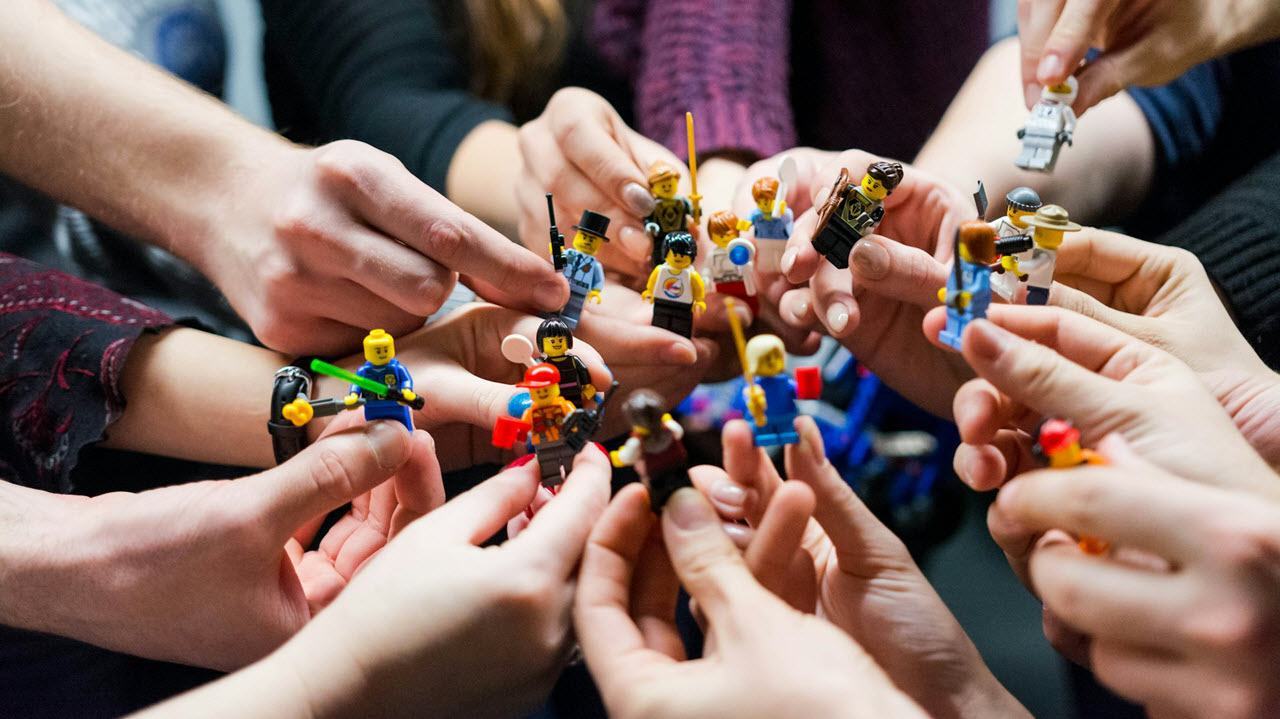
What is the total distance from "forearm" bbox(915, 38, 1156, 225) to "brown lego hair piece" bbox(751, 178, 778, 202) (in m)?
0.41

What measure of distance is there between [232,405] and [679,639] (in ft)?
2.24

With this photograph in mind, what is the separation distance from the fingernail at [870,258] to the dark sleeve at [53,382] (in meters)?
0.90

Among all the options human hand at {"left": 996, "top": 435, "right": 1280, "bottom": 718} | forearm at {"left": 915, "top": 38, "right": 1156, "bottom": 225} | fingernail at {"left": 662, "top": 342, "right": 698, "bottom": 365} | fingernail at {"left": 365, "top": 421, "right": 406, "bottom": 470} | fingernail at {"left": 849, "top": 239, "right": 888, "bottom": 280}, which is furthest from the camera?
forearm at {"left": 915, "top": 38, "right": 1156, "bottom": 225}

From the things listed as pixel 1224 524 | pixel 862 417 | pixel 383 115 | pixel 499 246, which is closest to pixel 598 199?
pixel 499 246

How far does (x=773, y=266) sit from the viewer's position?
1027 mm

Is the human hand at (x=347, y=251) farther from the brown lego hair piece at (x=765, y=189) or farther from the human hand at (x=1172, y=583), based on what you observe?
the human hand at (x=1172, y=583)

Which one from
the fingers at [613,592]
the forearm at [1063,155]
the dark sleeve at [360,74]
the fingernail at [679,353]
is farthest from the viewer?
the dark sleeve at [360,74]

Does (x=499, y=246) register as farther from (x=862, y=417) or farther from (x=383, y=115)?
(x=862, y=417)

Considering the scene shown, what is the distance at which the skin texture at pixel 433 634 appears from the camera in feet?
1.90

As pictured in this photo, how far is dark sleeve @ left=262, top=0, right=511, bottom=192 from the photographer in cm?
134

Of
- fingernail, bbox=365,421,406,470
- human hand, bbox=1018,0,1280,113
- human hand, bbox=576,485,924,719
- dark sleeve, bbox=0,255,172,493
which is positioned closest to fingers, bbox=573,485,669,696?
human hand, bbox=576,485,924,719

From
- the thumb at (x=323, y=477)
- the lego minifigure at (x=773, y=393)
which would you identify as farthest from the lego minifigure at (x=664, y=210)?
the thumb at (x=323, y=477)

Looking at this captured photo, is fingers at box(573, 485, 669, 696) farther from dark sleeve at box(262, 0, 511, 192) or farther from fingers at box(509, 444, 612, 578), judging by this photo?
dark sleeve at box(262, 0, 511, 192)

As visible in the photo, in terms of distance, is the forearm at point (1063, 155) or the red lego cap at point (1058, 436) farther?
the forearm at point (1063, 155)
